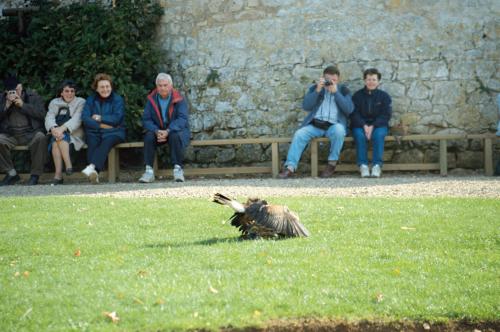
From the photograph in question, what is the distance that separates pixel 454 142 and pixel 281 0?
3.40 m

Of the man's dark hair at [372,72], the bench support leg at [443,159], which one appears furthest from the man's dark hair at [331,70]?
the bench support leg at [443,159]

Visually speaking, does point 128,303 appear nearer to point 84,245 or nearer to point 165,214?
point 84,245

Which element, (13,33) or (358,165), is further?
(13,33)

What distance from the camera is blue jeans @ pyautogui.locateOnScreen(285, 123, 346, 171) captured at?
445 inches

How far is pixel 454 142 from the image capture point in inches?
466

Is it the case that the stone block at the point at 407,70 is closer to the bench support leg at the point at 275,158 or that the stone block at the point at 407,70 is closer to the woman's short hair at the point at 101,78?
the bench support leg at the point at 275,158

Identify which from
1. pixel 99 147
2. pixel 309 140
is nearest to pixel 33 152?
pixel 99 147

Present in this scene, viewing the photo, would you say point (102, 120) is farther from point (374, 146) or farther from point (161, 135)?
point (374, 146)

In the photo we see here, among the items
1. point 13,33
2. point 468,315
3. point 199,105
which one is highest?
point 13,33

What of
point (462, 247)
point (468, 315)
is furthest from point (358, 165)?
point (468, 315)

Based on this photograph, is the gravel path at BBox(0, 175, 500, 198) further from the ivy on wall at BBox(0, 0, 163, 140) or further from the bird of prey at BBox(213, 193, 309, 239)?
the bird of prey at BBox(213, 193, 309, 239)

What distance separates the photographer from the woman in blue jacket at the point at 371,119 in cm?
1125

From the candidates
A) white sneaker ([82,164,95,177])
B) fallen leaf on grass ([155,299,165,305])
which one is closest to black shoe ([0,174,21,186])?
white sneaker ([82,164,95,177])

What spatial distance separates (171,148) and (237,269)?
20.7ft
